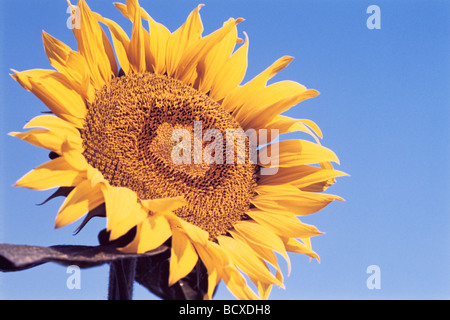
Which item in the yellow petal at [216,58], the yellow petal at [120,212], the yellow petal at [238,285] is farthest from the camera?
the yellow petal at [216,58]

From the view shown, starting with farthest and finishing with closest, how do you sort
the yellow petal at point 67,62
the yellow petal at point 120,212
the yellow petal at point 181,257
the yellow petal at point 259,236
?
the yellow petal at point 259,236 → the yellow petal at point 67,62 → the yellow petal at point 181,257 → the yellow petal at point 120,212

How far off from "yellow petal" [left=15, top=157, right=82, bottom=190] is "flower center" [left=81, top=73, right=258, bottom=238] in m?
0.21

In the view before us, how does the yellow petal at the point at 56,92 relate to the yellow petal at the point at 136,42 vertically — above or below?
below

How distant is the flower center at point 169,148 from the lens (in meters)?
2.09

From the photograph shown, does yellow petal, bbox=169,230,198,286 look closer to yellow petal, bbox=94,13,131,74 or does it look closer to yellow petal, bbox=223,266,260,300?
yellow petal, bbox=223,266,260,300

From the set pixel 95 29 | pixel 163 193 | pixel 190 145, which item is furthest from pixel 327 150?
pixel 95 29

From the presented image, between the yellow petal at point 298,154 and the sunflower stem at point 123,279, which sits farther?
the yellow petal at point 298,154

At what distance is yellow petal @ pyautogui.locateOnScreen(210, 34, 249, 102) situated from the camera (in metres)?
2.66

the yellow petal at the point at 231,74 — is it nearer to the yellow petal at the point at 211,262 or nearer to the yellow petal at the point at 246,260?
the yellow petal at the point at 246,260

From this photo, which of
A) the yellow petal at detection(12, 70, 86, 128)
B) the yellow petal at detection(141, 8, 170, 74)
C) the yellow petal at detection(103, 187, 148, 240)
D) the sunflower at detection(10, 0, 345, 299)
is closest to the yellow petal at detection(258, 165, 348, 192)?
the sunflower at detection(10, 0, 345, 299)

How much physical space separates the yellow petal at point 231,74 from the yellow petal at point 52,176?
3.60ft

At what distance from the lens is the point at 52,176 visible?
1778 millimetres

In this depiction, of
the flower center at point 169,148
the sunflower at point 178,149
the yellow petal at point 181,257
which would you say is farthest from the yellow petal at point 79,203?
the yellow petal at point 181,257

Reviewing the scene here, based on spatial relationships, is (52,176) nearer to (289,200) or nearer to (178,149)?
(178,149)
